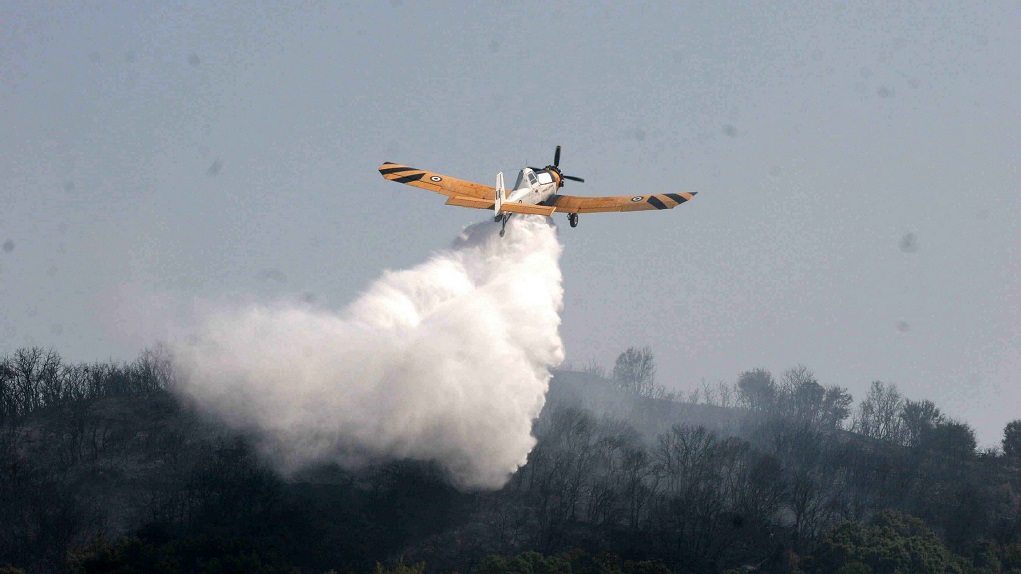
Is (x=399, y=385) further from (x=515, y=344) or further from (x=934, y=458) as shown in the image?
(x=934, y=458)

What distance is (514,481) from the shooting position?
10556cm

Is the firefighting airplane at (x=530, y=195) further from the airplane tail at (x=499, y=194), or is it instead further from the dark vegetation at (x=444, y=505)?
the dark vegetation at (x=444, y=505)

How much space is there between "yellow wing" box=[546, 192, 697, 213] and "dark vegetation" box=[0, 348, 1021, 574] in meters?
23.7

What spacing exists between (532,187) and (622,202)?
21.8 feet

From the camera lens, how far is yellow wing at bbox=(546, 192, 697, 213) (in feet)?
234

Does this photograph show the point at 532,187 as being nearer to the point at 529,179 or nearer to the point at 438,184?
the point at 529,179

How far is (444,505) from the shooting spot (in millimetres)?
91500

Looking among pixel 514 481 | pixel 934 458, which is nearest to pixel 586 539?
pixel 514 481

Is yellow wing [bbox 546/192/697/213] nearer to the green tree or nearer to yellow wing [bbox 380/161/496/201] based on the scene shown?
→ yellow wing [bbox 380/161/496/201]

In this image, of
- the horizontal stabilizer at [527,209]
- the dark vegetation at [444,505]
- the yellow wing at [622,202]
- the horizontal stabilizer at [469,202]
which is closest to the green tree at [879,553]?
the dark vegetation at [444,505]

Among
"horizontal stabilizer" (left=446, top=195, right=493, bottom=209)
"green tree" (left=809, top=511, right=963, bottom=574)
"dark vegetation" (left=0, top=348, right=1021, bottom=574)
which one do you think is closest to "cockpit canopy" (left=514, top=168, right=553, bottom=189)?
"horizontal stabilizer" (left=446, top=195, right=493, bottom=209)

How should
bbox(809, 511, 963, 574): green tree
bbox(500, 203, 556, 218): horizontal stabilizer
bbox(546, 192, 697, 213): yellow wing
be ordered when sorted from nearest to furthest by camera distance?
bbox(500, 203, 556, 218): horizontal stabilizer, bbox(546, 192, 697, 213): yellow wing, bbox(809, 511, 963, 574): green tree

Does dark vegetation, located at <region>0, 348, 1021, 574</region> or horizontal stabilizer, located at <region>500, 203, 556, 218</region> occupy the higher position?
horizontal stabilizer, located at <region>500, 203, 556, 218</region>

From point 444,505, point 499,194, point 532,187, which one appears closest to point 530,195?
point 532,187
